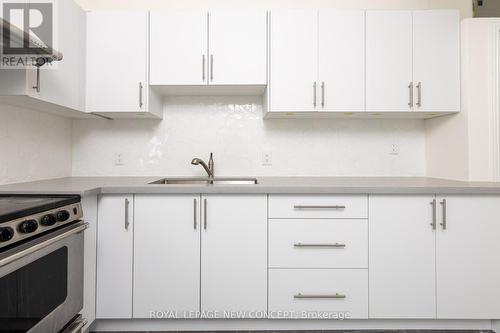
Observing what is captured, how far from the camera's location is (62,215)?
4.46 feet

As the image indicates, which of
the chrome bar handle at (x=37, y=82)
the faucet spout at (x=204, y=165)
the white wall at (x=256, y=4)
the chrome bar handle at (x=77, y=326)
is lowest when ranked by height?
the chrome bar handle at (x=77, y=326)

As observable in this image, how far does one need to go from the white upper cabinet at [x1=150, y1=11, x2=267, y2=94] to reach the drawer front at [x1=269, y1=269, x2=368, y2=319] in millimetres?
1328

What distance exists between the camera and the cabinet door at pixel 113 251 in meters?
1.75

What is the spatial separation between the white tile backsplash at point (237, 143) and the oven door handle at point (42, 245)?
0.99 m

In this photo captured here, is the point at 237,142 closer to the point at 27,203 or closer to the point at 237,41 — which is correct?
the point at 237,41

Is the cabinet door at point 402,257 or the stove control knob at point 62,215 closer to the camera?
the stove control knob at point 62,215

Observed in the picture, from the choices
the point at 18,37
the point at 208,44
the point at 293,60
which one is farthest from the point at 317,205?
the point at 18,37

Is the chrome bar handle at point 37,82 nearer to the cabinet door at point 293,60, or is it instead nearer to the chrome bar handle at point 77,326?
the chrome bar handle at point 77,326

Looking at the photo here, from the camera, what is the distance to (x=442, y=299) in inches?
69.6

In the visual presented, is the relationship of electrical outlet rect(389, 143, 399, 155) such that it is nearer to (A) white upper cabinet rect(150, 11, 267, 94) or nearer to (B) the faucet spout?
(A) white upper cabinet rect(150, 11, 267, 94)

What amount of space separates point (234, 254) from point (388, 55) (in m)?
1.68

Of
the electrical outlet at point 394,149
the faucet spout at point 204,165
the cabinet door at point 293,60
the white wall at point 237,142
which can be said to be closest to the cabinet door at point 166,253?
the faucet spout at point 204,165

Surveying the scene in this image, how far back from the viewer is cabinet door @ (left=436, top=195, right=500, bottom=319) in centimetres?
176

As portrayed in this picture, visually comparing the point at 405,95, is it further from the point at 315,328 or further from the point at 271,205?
the point at 315,328
